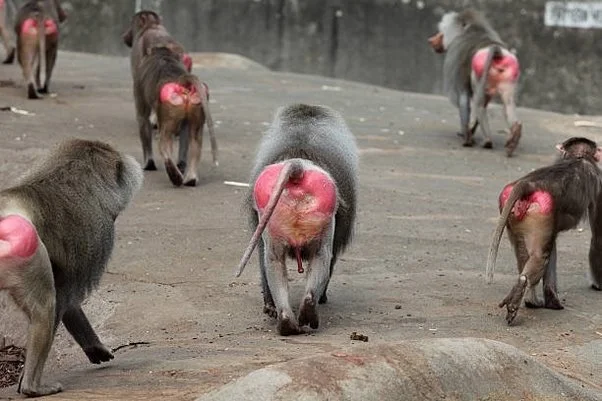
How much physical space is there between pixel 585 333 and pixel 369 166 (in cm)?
446

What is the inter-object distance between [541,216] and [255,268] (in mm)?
1761

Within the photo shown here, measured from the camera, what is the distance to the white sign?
17219 mm

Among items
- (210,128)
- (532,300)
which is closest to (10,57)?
(210,128)

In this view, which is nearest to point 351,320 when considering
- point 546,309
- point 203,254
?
point 546,309

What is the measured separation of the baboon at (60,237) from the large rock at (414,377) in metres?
0.90

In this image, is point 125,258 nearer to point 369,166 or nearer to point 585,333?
point 585,333

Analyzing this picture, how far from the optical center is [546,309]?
654 centimetres

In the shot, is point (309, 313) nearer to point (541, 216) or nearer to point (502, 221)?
point (502, 221)

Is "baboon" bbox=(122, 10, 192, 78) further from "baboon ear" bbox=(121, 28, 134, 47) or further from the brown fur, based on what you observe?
the brown fur

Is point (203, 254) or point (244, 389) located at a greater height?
point (244, 389)

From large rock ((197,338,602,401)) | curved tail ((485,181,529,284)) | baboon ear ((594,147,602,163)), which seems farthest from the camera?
baboon ear ((594,147,602,163))

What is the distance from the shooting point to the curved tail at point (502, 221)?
6.06 metres

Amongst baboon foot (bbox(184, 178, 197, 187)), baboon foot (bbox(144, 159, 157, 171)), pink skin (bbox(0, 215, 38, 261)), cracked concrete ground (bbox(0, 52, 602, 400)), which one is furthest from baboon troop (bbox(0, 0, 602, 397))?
baboon foot (bbox(144, 159, 157, 171))

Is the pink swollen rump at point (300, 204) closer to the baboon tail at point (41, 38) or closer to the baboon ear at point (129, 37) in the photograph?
the baboon ear at point (129, 37)
